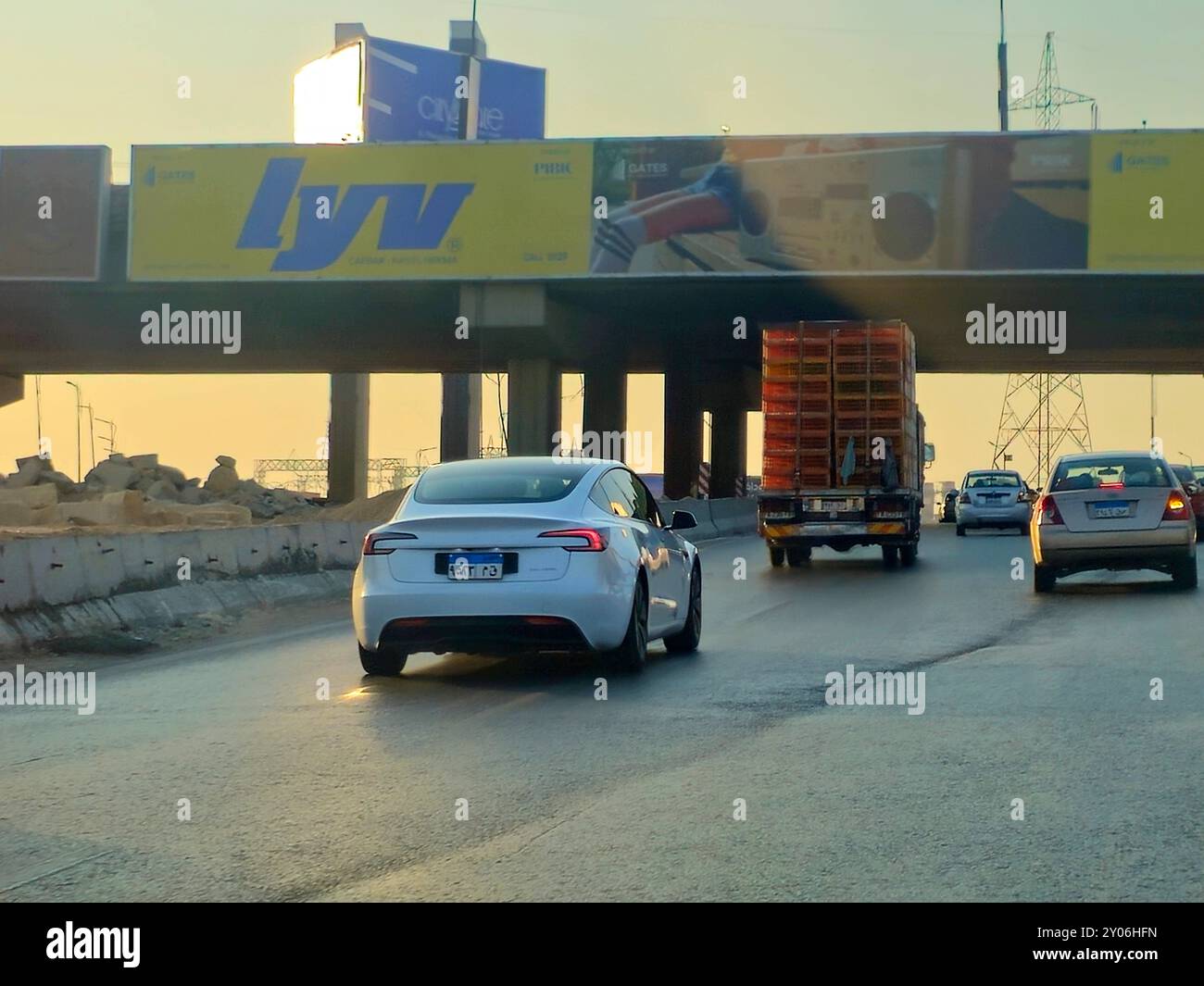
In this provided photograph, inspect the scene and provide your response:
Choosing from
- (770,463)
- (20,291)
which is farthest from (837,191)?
(20,291)

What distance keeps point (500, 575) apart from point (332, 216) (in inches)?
1342

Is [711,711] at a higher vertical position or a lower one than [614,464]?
lower

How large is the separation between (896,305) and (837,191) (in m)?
5.80

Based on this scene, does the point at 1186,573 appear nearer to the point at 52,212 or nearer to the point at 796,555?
the point at 796,555

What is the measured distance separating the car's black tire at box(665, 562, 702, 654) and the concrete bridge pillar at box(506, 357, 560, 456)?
110ft

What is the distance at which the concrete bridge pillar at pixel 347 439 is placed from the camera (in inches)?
2554

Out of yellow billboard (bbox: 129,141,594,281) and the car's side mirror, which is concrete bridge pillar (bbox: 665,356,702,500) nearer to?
yellow billboard (bbox: 129,141,594,281)

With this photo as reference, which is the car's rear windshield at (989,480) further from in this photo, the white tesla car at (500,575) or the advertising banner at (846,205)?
the white tesla car at (500,575)

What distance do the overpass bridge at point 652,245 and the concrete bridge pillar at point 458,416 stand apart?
652 inches

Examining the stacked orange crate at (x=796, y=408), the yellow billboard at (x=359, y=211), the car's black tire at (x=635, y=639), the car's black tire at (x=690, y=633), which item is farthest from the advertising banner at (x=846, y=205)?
the car's black tire at (x=635, y=639)

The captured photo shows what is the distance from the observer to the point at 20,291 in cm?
4694

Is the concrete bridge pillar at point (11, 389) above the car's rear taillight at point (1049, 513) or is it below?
above
